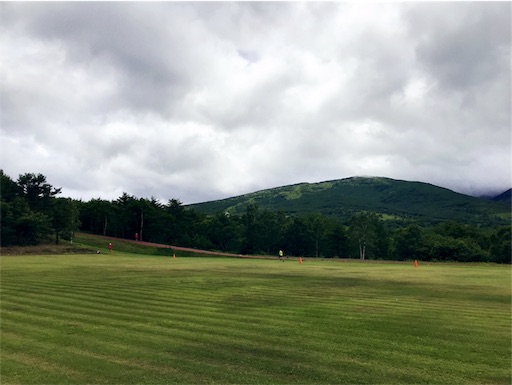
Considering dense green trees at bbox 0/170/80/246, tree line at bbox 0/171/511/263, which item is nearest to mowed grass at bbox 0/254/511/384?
dense green trees at bbox 0/170/80/246

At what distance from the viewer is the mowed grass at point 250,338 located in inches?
345

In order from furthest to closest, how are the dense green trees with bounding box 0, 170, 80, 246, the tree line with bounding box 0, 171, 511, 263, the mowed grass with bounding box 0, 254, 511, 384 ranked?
the tree line with bounding box 0, 171, 511, 263
the dense green trees with bounding box 0, 170, 80, 246
the mowed grass with bounding box 0, 254, 511, 384

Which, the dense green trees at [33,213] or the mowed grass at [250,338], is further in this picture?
the dense green trees at [33,213]

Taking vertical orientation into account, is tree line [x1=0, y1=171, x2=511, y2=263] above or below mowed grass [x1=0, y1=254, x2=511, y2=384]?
above

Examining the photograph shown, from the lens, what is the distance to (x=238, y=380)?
8359 mm

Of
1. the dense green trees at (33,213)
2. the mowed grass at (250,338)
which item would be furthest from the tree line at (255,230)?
the mowed grass at (250,338)

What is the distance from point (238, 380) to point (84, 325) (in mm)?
7121

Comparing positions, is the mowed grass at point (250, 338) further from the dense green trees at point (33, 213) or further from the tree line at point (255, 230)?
the tree line at point (255, 230)

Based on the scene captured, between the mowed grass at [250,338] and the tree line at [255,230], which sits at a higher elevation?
the tree line at [255,230]

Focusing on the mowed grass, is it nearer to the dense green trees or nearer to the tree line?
the dense green trees

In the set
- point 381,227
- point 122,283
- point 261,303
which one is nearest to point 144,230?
point 381,227

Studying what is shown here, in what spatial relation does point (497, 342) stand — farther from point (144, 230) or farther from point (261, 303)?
point (144, 230)

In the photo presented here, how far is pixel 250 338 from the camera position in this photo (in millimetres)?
11469

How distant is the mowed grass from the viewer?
8.76m
